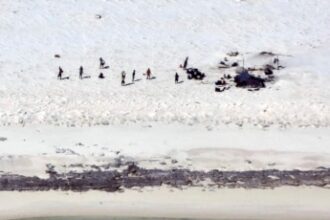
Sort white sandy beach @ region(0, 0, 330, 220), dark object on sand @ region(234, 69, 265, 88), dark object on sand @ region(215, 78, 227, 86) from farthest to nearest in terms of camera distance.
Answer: dark object on sand @ region(215, 78, 227, 86)
dark object on sand @ region(234, 69, 265, 88)
white sandy beach @ region(0, 0, 330, 220)

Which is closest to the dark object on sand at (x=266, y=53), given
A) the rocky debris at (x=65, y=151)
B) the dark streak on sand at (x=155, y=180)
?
the dark streak on sand at (x=155, y=180)

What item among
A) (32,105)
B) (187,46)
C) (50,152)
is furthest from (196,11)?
(50,152)

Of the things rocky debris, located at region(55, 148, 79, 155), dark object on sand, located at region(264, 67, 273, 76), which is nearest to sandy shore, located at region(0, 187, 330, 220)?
rocky debris, located at region(55, 148, 79, 155)

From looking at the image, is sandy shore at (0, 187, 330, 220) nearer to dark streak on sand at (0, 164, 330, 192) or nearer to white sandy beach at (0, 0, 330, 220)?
white sandy beach at (0, 0, 330, 220)

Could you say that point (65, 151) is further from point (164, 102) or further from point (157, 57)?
point (157, 57)

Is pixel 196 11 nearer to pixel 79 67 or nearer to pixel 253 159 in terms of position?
pixel 79 67

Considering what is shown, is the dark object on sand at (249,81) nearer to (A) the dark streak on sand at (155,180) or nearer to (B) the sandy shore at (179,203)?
(A) the dark streak on sand at (155,180)

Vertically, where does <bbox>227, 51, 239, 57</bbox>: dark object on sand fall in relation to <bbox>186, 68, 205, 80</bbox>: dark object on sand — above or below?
above
